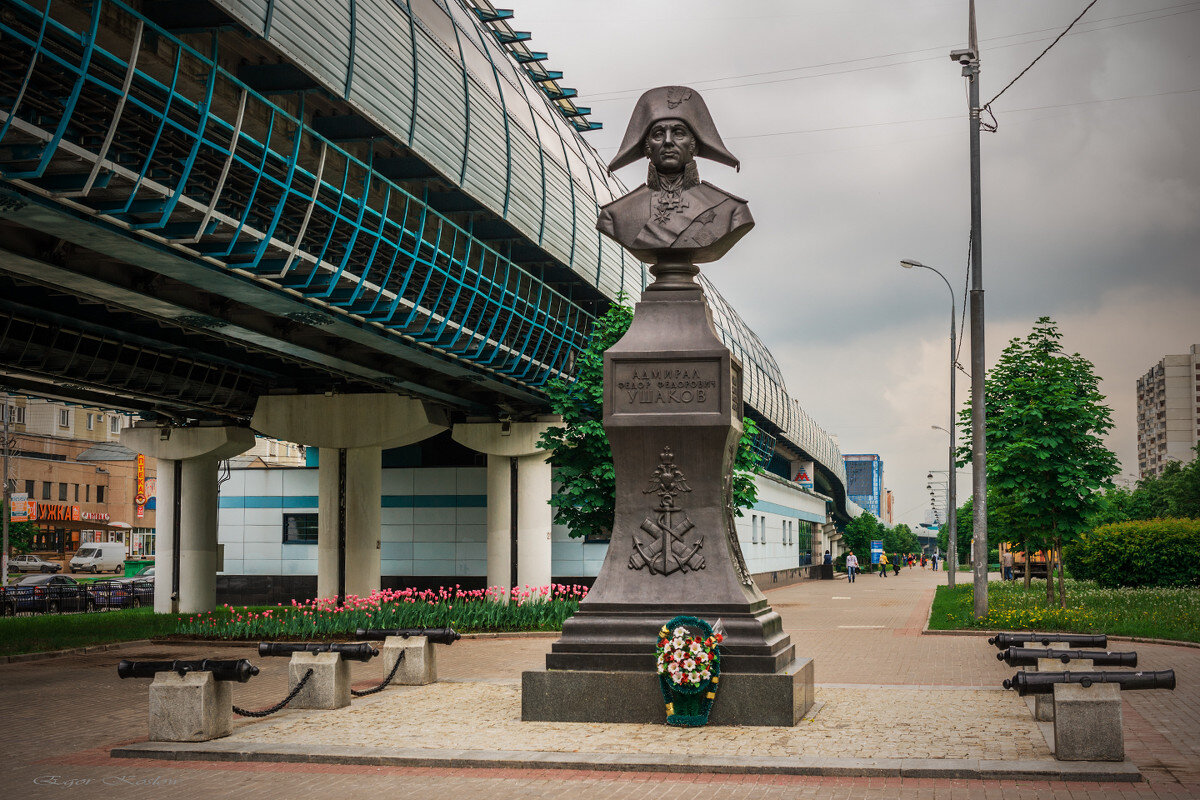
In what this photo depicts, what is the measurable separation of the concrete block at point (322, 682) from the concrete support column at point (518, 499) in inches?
862

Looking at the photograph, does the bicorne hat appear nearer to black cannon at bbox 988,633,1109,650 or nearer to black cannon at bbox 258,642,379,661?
black cannon at bbox 258,642,379,661

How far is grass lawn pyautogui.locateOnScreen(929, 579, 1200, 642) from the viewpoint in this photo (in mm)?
21516

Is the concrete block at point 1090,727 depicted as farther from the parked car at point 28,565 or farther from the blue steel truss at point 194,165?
the parked car at point 28,565

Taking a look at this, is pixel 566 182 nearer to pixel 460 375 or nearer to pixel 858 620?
pixel 460 375

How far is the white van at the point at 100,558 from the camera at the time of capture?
227 ft

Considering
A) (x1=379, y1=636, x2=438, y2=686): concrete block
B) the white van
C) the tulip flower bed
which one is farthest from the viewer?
the white van

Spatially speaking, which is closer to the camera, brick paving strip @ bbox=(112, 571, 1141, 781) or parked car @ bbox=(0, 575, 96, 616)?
brick paving strip @ bbox=(112, 571, 1141, 781)

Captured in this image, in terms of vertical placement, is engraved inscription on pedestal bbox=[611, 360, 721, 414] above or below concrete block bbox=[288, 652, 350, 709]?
above

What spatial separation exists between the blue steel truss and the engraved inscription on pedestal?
633 centimetres

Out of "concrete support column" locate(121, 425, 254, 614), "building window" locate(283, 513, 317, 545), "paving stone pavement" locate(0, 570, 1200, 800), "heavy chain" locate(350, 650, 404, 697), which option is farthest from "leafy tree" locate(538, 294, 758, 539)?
"building window" locate(283, 513, 317, 545)

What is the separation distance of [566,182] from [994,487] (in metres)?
12.5

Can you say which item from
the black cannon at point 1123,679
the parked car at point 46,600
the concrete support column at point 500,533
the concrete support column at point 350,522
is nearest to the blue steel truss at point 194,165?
the concrete support column at point 350,522

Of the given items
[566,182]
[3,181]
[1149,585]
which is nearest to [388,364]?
[566,182]

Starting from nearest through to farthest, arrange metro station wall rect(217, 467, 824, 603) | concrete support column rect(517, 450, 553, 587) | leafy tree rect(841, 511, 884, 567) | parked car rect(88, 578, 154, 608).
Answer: concrete support column rect(517, 450, 553, 587) → parked car rect(88, 578, 154, 608) → metro station wall rect(217, 467, 824, 603) → leafy tree rect(841, 511, 884, 567)
